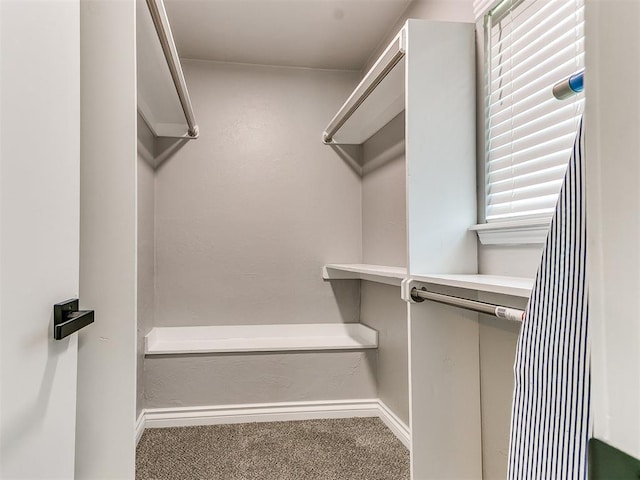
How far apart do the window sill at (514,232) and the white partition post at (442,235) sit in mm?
78

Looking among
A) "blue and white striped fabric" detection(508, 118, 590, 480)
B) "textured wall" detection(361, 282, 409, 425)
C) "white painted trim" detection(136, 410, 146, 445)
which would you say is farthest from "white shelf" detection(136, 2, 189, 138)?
"white painted trim" detection(136, 410, 146, 445)

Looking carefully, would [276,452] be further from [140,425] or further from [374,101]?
[374,101]

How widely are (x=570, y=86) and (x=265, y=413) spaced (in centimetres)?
231

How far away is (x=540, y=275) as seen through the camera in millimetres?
459

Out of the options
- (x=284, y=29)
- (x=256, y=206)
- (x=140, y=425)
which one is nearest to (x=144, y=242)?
(x=256, y=206)

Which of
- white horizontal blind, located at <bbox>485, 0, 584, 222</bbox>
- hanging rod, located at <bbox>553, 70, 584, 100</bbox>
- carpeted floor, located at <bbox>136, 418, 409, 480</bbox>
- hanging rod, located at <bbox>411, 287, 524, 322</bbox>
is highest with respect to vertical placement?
white horizontal blind, located at <bbox>485, 0, 584, 222</bbox>

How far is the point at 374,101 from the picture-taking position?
195cm

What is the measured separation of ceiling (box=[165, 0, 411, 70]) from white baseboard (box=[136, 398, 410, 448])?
210 cm

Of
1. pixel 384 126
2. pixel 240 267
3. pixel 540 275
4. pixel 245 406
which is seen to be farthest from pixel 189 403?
pixel 540 275

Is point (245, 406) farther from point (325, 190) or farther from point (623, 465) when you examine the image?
point (623, 465)

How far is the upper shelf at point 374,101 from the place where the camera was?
4.86ft

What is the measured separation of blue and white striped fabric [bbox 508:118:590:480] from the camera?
403 mm

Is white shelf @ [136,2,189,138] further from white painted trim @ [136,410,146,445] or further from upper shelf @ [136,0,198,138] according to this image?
white painted trim @ [136,410,146,445]

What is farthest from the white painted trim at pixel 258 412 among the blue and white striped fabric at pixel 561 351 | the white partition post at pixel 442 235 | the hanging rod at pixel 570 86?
the hanging rod at pixel 570 86
